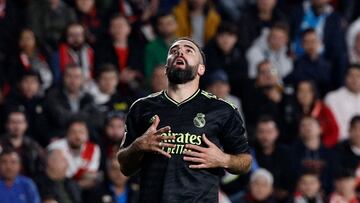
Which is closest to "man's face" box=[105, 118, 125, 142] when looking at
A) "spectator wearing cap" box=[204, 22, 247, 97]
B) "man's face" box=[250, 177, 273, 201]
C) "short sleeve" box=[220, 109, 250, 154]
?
"man's face" box=[250, 177, 273, 201]

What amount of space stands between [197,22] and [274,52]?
1.15m

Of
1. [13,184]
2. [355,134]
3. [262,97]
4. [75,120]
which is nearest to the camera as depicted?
[13,184]

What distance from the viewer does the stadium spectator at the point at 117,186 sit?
1238 centimetres

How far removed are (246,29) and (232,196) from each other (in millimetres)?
3404

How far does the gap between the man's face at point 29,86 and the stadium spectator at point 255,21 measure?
3.31 meters

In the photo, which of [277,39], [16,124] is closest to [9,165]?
[16,124]

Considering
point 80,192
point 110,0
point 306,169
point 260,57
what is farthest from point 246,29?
point 80,192

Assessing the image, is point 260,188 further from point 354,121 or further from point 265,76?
point 265,76

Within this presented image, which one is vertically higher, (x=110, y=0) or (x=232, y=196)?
(x=110, y=0)

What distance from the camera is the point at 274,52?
49.6ft

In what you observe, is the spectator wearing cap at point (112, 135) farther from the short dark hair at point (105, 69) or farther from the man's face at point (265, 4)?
the man's face at point (265, 4)

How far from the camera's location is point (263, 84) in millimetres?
14320

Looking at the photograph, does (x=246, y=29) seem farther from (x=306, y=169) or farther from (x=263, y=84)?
(x=306, y=169)

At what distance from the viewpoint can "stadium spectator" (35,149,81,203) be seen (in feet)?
40.1
